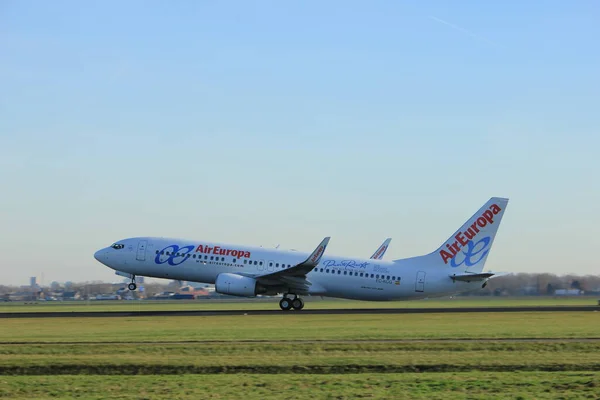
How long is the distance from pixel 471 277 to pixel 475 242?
8.41 feet

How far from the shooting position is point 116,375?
2289 centimetres

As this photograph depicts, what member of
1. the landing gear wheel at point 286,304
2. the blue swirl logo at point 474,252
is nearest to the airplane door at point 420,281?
the blue swirl logo at point 474,252

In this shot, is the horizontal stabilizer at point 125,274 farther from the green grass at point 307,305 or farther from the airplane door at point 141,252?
the green grass at point 307,305

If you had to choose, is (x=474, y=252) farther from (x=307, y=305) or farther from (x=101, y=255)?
(x=101, y=255)

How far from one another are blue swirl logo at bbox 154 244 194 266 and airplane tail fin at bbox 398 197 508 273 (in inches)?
640

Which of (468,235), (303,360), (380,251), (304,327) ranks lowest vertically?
(303,360)

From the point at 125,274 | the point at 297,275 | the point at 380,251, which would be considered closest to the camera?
the point at 297,275

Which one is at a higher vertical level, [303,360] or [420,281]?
[420,281]

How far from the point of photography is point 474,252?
177 feet

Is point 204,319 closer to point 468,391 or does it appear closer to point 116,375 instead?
point 116,375

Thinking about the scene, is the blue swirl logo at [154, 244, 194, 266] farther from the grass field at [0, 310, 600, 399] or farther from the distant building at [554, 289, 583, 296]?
the distant building at [554, 289, 583, 296]

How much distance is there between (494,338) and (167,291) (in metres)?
104

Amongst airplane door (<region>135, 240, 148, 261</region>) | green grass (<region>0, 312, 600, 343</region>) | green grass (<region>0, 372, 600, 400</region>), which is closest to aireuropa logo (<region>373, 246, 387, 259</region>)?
green grass (<region>0, 312, 600, 343</region>)

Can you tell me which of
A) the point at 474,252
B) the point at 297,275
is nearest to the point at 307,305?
the point at 297,275
